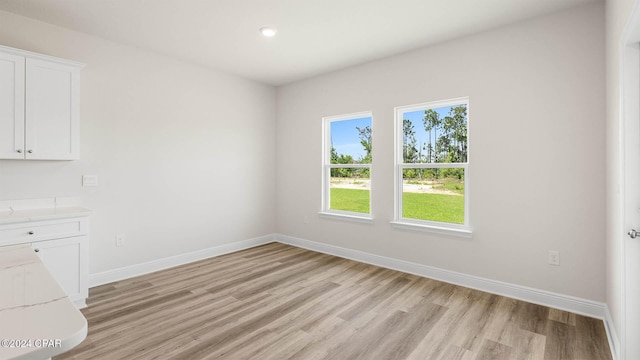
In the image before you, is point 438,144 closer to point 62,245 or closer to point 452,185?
point 452,185

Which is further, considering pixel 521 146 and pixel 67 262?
pixel 521 146

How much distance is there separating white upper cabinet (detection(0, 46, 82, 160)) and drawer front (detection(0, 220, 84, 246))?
2.17 ft

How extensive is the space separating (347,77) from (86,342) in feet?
13.1

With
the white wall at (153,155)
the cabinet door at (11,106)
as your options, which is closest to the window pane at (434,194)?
the white wall at (153,155)

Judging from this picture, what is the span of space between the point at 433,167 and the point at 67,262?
12.5ft

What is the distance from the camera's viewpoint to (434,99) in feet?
11.8

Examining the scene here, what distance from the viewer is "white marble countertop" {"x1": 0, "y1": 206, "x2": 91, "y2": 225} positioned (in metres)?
2.53

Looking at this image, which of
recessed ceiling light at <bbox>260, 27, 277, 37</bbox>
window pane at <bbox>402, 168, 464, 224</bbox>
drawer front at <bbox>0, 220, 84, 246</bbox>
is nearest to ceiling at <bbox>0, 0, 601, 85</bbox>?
recessed ceiling light at <bbox>260, 27, 277, 37</bbox>

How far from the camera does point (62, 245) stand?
9.01 feet

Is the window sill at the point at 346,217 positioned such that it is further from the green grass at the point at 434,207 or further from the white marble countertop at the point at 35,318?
the white marble countertop at the point at 35,318

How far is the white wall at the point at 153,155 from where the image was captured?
126 inches

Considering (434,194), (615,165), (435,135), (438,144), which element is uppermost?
(435,135)

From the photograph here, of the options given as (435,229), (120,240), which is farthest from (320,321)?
(120,240)

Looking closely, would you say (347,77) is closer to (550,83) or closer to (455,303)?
(550,83)
